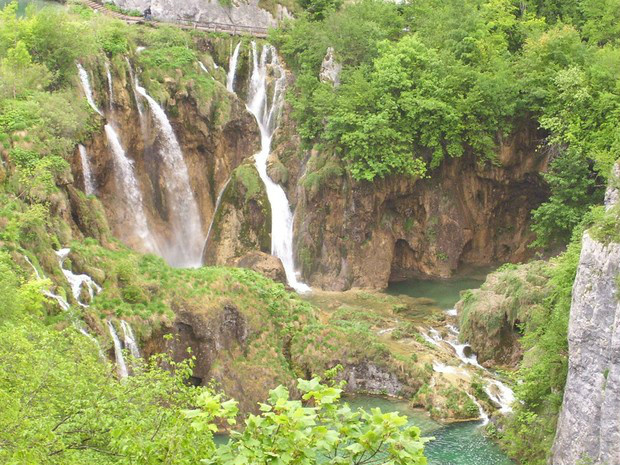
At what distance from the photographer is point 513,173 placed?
33906 millimetres

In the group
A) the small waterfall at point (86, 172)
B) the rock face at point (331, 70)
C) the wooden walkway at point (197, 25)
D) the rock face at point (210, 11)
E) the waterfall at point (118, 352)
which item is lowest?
the waterfall at point (118, 352)

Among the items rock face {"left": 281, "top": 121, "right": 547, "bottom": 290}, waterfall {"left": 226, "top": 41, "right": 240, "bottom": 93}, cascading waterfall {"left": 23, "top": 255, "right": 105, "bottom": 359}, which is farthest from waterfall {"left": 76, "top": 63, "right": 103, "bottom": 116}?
cascading waterfall {"left": 23, "top": 255, "right": 105, "bottom": 359}

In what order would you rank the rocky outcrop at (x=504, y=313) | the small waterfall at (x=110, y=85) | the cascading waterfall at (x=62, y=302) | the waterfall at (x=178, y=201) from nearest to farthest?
the cascading waterfall at (x=62, y=302)
the rocky outcrop at (x=504, y=313)
the small waterfall at (x=110, y=85)
the waterfall at (x=178, y=201)

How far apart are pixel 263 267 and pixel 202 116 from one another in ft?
28.1

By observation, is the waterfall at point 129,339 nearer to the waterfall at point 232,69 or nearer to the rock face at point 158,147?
the rock face at point 158,147

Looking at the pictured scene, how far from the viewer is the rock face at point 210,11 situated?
149 ft

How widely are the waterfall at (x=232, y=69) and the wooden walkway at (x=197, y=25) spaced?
2.30 metres

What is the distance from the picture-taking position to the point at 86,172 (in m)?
28.6

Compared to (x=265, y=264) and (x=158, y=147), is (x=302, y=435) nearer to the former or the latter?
(x=265, y=264)

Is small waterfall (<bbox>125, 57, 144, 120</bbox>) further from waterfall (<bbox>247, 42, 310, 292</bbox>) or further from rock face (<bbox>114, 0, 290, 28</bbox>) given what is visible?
rock face (<bbox>114, 0, 290, 28</bbox>)

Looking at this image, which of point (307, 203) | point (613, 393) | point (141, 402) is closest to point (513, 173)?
point (307, 203)

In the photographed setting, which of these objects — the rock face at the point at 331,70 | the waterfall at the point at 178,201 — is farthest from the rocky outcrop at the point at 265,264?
the rock face at the point at 331,70

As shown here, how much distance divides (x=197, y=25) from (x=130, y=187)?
16.3m

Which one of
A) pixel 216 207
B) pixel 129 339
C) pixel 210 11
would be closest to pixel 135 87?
pixel 216 207
